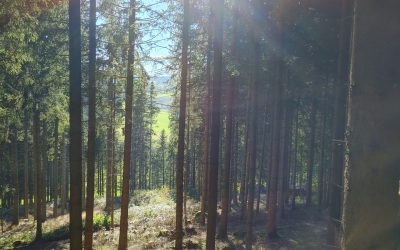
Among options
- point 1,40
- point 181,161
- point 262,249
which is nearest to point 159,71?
point 181,161

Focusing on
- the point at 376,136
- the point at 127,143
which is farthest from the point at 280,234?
the point at 376,136

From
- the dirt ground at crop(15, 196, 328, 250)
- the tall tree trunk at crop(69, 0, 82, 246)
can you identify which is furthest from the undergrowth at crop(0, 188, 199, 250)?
the tall tree trunk at crop(69, 0, 82, 246)

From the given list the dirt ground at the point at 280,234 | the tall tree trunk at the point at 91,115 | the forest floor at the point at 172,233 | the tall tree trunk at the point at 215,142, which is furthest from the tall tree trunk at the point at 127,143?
the tall tree trunk at the point at 215,142

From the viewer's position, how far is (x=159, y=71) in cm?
1182

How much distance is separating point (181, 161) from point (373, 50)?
904 centimetres

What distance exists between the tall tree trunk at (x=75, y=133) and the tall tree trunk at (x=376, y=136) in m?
5.71

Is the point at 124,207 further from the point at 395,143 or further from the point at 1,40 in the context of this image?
the point at 395,143

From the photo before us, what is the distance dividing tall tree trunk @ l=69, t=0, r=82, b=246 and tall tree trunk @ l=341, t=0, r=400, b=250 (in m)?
5.71

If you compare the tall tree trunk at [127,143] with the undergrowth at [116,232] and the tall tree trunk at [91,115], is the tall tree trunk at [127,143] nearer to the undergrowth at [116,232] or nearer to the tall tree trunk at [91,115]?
the tall tree trunk at [91,115]

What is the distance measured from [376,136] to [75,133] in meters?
5.98

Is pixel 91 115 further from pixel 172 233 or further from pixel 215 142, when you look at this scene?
pixel 172 233

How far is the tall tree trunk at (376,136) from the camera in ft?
8.32

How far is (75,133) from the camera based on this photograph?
22.2 ft

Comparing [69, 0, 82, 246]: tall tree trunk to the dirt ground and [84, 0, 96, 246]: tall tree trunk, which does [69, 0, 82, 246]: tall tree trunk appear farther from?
the dirt ground
